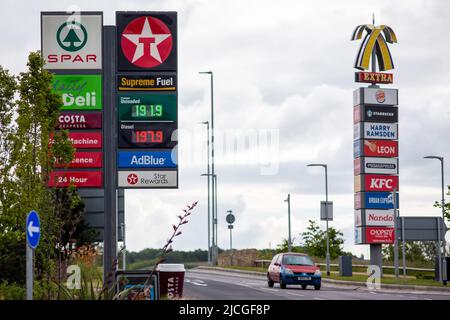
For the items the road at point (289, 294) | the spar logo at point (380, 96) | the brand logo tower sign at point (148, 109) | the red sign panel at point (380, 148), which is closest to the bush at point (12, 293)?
the brand logo tower sign at point (148, 109)

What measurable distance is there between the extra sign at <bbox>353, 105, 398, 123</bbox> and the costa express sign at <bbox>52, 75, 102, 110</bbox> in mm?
32533

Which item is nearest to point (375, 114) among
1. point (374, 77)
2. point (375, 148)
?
point (375, 148)

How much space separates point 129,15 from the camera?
83.8 feet

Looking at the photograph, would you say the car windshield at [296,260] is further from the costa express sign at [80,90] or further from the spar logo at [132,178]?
the costa express sign at [80,90]

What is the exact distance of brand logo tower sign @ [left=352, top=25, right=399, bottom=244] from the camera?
56.9 meters

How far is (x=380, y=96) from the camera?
57.7 metres

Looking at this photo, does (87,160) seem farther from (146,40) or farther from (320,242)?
(320,242)

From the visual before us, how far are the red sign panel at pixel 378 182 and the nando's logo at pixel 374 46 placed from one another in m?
6.89

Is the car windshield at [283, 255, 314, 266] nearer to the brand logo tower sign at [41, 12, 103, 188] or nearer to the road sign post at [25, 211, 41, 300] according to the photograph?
the brand logo tower sign at [41, 12, 103, 188]

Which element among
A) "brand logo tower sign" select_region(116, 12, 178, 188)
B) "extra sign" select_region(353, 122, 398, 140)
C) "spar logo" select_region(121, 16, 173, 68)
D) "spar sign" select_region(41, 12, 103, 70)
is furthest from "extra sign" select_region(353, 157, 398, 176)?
"spar sign" select_region(41, 12, 103, 70)

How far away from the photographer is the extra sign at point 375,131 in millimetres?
56875
